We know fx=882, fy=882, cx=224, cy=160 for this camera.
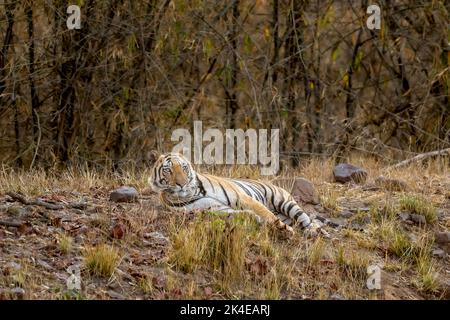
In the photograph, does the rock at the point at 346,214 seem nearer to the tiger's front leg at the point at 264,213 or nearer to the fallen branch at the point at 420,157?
the tiger's front leg at the point at 264,213

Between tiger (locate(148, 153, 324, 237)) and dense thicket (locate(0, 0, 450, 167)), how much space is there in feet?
12.2

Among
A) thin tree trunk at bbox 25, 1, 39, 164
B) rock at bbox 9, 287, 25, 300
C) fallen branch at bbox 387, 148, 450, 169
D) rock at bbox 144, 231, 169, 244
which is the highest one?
thin tree trunk at bbox 25, 1, 39, 164

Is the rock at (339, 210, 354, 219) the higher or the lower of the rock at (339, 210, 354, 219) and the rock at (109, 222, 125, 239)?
the higher

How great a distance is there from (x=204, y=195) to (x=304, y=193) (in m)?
1.30

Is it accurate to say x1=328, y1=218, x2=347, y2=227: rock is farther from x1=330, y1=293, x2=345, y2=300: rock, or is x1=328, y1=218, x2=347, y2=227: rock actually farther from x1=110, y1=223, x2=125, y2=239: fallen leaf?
x1=110, y1=223, x2=125, y2=239: fallen leaf

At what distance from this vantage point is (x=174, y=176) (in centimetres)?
784

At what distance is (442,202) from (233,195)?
2431mm

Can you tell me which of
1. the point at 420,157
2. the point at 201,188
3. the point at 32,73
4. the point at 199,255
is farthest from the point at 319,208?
the point at 32,73

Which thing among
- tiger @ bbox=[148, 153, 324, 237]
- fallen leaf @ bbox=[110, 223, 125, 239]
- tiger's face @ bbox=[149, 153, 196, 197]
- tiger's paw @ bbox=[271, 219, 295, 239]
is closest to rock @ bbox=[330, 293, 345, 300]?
tiger's paw @ bbox=[271, 219, 295, 239]

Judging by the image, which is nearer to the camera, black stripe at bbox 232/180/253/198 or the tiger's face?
the tiger's face

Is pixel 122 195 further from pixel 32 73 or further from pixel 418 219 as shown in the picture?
pixel 32 73

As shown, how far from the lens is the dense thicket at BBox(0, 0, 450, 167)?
40.2ft

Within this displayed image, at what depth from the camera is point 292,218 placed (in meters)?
8.22
